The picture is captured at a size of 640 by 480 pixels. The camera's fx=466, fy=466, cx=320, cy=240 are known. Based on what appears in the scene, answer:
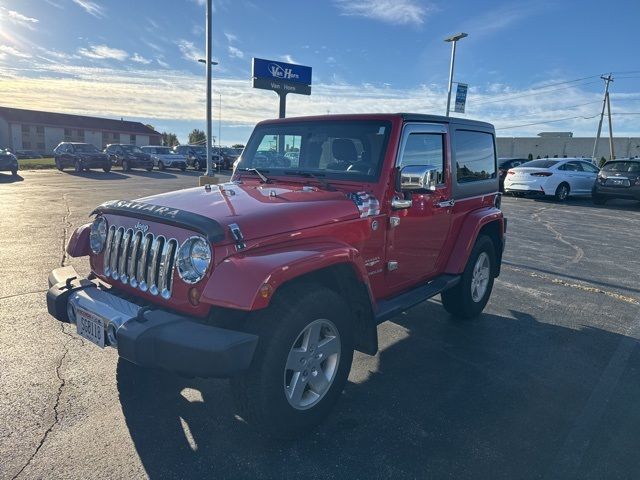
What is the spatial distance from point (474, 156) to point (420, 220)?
1.42 meters

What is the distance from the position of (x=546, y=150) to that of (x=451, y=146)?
193 ft

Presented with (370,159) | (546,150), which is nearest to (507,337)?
(370,159)

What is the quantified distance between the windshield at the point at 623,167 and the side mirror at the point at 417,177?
51.3 feet

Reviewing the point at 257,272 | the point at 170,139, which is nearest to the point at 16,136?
the point at 170,139

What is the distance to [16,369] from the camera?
11.5 feet

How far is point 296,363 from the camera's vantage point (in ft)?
9.10

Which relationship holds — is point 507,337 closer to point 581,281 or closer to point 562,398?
point 562,398

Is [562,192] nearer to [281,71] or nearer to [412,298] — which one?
[281,71]

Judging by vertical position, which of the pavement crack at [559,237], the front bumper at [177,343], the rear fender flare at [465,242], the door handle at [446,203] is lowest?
the pavement crack at [559,237]

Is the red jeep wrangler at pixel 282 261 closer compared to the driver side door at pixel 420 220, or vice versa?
the red jeep wrangler at pixel 282 261

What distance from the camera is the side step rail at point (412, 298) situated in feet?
11.3

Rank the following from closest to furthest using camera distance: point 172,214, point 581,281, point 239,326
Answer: point 239,326 → point 172,214 → point 581,281

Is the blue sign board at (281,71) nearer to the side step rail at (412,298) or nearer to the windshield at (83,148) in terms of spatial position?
the side step rail at (412,298)

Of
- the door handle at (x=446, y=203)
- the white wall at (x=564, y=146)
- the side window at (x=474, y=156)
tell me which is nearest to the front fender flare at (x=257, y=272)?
the door handle at (x=446, y=203)
